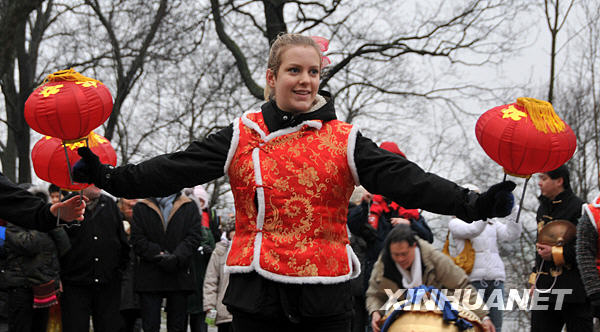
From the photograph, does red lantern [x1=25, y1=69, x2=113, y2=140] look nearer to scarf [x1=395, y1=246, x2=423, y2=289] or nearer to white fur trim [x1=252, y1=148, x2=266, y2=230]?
white fur trim [x1=252, y1=148, x2=266, y2=230]

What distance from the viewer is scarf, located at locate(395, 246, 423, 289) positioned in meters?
5.77

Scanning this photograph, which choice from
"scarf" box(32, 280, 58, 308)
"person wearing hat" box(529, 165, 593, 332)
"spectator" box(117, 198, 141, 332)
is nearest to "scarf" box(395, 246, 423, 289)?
"person wearing hat" box(529, 165, 593, 332)

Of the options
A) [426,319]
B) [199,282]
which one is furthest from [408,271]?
[199,282]

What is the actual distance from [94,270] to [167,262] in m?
0.80

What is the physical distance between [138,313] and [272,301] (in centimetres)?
694

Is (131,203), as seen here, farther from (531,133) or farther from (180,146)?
(180,146)

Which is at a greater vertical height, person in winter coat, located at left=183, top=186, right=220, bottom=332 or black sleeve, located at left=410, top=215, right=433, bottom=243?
black sleeve, located at left=410, top=215, right=433, bottom=243

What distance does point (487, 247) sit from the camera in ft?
26.6

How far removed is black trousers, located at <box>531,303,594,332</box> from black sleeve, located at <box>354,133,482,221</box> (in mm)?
4245

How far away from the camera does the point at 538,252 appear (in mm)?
7027

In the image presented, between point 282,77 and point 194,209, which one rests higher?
point 282,77

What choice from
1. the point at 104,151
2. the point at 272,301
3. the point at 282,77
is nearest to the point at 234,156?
the point at 282,77

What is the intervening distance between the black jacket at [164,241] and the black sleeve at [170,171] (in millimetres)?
4803

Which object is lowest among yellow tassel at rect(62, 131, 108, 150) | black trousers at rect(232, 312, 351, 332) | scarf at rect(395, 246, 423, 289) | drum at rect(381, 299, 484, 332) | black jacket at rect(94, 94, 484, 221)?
drum at rect(381, 299, 484, 332)
